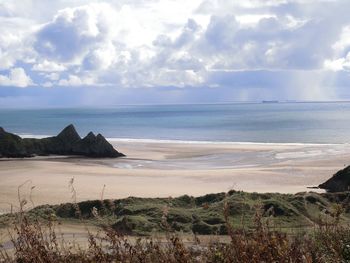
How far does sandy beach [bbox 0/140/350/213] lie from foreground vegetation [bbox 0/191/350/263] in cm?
527

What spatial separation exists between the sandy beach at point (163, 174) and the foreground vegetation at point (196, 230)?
5273 mm

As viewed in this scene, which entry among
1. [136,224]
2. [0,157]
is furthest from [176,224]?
[0,157]

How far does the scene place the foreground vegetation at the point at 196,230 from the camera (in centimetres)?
411

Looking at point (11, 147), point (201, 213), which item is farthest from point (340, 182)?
point (11, 147)

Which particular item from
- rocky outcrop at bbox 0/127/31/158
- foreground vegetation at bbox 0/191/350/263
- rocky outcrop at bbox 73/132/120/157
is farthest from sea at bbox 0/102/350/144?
foreground vegetation at bbox 0/191/350/263

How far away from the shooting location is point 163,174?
2981cm

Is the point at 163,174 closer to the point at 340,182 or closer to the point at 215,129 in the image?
the point at 340,182

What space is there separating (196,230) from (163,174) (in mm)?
18717

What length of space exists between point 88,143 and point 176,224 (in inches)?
1284

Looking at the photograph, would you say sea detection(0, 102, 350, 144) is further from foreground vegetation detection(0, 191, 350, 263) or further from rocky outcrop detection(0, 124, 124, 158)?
foreground vegetation detection(0, 191, 350, 263)

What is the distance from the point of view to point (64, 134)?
4444cm

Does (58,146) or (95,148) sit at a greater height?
(58,146)

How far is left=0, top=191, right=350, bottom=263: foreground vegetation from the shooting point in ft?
13.5

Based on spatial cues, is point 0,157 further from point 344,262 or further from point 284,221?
point 344,262
